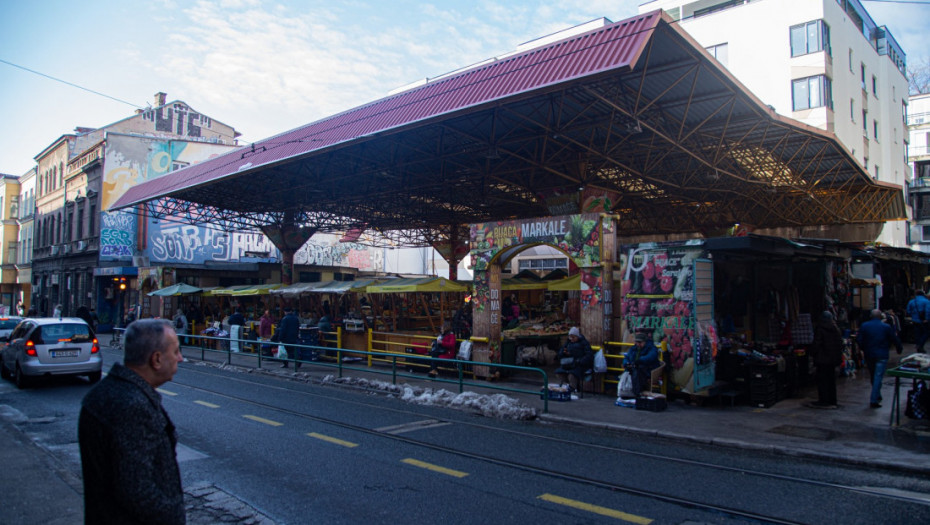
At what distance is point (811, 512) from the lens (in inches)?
230

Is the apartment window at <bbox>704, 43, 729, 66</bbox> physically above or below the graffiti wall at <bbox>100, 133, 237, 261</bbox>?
above

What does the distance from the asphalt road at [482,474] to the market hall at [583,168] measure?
4.37m

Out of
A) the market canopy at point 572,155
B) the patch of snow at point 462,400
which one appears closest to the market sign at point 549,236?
the market canopy at point 572,155

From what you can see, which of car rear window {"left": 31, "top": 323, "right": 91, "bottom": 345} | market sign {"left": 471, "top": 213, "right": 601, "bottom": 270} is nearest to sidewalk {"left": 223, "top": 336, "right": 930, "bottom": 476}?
market sign {"left": 471, "top": 213, "right": 601, "bottom": 270}

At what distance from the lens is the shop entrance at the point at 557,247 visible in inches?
535

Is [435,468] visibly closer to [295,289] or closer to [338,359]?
[338,359]

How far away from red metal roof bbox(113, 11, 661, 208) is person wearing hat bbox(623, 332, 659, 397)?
549 centimetres

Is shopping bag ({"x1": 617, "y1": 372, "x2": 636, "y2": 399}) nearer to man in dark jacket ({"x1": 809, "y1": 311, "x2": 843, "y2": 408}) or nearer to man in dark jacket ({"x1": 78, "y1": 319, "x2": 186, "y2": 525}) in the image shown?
man in dark jacket ({"x1": 809, "y1": 311, "x2": 843, "y2": 408})

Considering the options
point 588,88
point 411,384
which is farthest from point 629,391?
point 588,88

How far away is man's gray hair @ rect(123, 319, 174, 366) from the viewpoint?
294 cm

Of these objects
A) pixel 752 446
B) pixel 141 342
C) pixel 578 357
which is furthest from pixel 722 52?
pixel 141 342

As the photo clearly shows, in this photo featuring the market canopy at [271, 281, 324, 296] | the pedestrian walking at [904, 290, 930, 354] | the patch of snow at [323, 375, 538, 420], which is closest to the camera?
the patch of snow at [323, 375, 538, 420]

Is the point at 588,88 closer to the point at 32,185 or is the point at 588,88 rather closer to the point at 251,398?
the point at 251,398

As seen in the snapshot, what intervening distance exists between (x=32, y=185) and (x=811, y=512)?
67203mm
